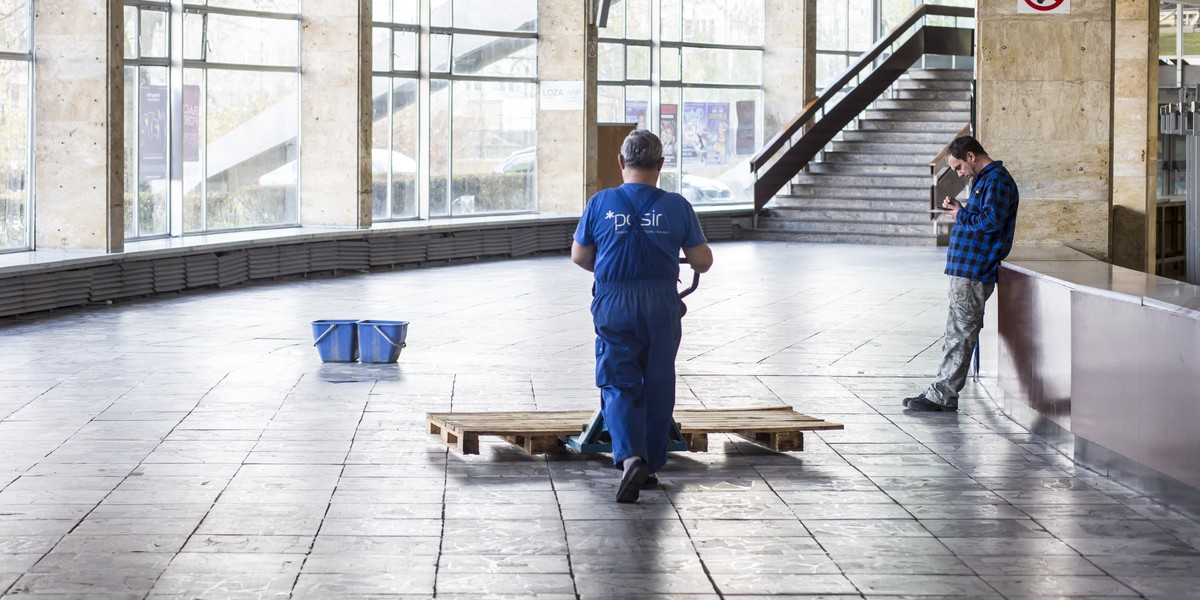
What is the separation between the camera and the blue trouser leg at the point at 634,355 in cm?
588

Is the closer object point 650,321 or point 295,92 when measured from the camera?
point 650,321

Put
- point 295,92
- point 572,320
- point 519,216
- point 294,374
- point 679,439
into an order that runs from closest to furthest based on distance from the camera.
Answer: point 679,439 → point 294,374 → point 572,320 → point 295,92 → point 519,216

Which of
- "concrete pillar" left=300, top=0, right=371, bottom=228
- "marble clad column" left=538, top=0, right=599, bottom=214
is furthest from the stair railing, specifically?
"concrete pillar" left=300, top=0, right=371, bottom=228

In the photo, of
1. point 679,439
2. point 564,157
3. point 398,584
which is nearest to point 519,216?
point 564,157

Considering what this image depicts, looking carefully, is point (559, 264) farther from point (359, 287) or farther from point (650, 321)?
point (650, 321)

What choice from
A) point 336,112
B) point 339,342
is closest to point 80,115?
point 336,112

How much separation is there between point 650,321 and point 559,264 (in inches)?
510

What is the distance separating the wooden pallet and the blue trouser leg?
2.65 ft

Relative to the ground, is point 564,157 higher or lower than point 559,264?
higher

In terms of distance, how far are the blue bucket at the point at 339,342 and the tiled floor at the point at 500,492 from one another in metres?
0.17

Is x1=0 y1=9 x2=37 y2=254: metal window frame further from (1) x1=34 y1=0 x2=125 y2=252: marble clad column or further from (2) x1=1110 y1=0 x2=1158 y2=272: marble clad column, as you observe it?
(2) x1=1110 y1=0 x2=1158 y2=272: marble clad column

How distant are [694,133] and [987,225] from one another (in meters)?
16.5

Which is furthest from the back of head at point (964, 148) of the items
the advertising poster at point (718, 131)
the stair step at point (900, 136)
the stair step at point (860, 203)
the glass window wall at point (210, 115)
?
the advertising poster at point (718, 131)

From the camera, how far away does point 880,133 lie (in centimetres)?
2455
